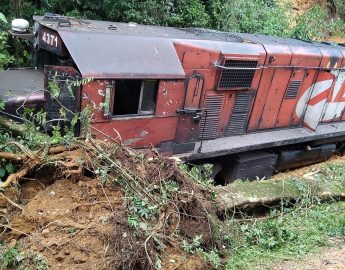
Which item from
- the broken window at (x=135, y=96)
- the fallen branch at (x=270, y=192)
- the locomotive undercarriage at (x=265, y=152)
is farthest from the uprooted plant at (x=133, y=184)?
the locomotive undercarriage at (x=265, y=152)

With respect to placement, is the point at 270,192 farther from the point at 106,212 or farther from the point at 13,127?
the point at 13,127

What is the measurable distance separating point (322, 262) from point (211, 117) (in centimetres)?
401

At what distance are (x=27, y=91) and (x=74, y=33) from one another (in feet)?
3.89

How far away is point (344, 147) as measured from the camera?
1167cm

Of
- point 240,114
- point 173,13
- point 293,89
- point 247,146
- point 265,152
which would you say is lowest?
point 265,152

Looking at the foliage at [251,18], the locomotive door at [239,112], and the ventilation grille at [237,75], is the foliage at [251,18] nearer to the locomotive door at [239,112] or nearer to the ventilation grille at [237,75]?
the locomotive door at [239,112]

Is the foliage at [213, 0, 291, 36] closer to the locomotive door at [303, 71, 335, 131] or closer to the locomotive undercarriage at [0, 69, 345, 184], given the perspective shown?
the locomotive door at [303, 71, 335, 131]

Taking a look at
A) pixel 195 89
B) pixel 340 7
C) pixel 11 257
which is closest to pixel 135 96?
pixel 195 89

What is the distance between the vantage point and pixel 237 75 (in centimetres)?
779

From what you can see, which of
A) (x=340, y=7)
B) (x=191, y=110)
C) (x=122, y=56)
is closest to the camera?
(x=122, y=56)

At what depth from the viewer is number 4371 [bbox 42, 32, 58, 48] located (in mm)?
5937

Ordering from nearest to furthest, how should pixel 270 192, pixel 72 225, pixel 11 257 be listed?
pixel 11 257 < pixel 72 225 < pixel 270 192

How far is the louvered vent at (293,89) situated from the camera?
916 centimetres

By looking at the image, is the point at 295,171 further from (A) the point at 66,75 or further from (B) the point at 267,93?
(A) the point at 66,75
